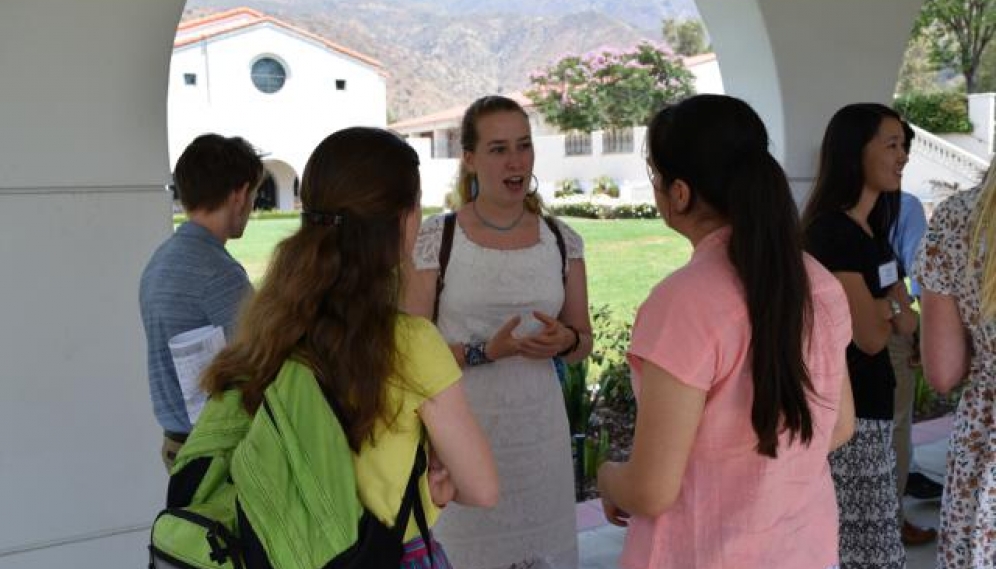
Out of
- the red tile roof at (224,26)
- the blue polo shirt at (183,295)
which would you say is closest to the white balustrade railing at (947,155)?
the blue polo shirt at (183,295)

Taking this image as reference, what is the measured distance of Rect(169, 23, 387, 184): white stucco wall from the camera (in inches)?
1512

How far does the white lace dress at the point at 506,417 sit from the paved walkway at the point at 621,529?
122 cm

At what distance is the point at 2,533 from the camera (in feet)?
8.23

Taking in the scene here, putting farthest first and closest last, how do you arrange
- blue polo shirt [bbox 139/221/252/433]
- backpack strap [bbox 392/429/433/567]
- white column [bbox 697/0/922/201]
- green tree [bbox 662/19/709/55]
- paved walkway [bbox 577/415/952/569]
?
1. green tree [bbox 662/19/709/55]
2. white column [bbox 697/0/922/201]
3. paved walkway [bbox 577/415/952/569]
4. blue polo shirt [bbox 139/221/252/433]
5. backpack strap [bbox 392/429/433/567]

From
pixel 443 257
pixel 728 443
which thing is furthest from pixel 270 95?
pixel 728 443

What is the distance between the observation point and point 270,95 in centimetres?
3997

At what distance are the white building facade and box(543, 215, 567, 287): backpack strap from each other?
36032 mm

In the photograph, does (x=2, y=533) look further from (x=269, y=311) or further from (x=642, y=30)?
(x=642, y=30)

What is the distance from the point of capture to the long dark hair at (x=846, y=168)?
243 centimetres

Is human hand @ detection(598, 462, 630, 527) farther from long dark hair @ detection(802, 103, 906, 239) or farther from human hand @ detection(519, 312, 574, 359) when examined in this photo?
long dark hair @ detection(802, 103, 906, 239)

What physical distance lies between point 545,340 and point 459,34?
119153 mm

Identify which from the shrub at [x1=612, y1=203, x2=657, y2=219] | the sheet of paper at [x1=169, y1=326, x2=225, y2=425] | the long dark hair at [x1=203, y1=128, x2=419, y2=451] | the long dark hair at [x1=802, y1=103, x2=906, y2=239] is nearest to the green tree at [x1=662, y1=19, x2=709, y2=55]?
the shrub at [x1=612, y1=203, x2=657, y2=219]

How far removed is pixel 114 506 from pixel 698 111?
7.29ft

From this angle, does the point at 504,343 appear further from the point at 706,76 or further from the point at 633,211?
the point at 706,76
